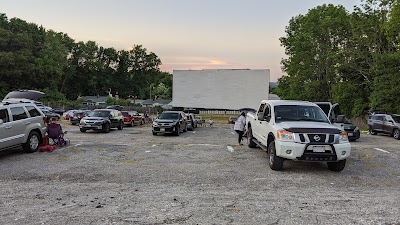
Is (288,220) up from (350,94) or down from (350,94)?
down

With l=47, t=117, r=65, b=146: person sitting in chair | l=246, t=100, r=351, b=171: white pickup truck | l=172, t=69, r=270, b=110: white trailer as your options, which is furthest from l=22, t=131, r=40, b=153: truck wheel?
l=172, t=69, r=270, b=110: white trailer

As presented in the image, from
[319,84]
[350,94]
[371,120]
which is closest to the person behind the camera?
[371,120]

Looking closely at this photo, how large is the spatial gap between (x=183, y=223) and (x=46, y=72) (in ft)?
233

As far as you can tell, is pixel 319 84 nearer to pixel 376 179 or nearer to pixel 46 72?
pixel 376 179

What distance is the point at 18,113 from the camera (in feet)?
36.9

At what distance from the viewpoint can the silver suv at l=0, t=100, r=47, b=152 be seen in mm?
10539

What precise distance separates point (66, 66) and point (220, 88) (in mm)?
49902

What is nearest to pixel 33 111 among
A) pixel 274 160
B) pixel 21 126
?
pixel 21 126

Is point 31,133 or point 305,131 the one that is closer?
point 305,131

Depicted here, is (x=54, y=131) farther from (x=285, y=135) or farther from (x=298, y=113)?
(x=298, y=113)

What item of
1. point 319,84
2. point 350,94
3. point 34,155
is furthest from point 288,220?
point 319,84

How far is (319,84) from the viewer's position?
4872 cm

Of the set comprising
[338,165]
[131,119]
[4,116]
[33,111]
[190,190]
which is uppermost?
[33,111]

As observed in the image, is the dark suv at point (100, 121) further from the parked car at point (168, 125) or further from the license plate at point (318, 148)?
the license plate at point (318, 148)
